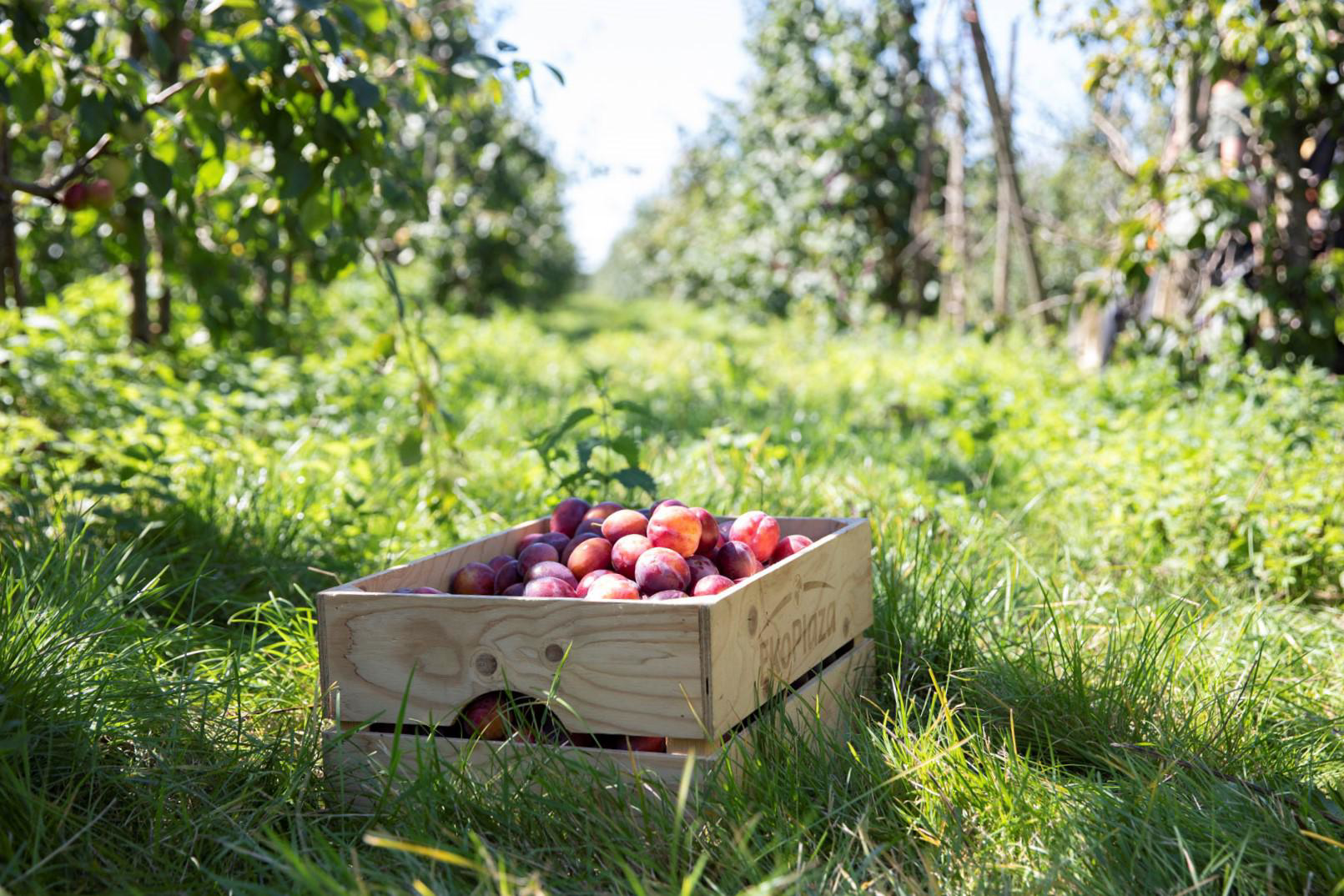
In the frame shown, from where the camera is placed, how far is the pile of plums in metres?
2.20

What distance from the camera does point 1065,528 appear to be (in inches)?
152

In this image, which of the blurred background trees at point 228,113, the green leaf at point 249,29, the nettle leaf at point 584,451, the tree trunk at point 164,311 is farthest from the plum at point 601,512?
the tree trunk at point 164,311

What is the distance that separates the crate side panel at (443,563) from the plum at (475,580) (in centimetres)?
7

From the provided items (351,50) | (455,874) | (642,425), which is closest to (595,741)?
(455,874)

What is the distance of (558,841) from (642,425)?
3714 millimetres

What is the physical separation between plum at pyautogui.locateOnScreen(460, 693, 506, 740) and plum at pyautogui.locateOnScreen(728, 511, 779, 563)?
0.68 m

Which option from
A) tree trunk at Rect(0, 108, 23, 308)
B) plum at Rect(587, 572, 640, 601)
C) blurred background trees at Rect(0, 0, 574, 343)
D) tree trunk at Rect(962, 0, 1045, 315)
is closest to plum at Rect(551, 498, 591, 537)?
plum at Rect(587, 572, 640, 601)

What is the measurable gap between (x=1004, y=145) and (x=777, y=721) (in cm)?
466

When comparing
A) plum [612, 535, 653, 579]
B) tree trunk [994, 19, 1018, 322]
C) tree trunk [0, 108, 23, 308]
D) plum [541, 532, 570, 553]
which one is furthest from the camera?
tree trunk [994, 19, 1018, 322]

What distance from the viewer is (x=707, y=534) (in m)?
2.42

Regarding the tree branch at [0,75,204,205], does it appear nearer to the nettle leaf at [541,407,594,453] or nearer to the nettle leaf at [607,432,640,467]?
the nettle leaf at [541,407,594,453]

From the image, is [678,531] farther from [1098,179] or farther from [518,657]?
[1098,179]

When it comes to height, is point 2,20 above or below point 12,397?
above

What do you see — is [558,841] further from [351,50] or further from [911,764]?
[351,50]
